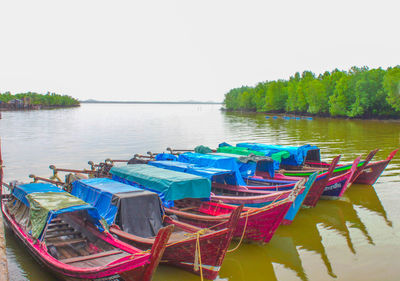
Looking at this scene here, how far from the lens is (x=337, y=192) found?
1748 centimetres

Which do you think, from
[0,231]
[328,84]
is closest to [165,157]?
[0,231]

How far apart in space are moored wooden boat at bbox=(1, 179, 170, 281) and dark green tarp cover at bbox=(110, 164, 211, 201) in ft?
8.63

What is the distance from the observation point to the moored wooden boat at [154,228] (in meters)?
9.30

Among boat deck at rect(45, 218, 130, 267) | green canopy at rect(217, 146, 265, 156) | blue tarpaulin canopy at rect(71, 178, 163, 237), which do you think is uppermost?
green canopy at rect(217, 146, 265, 156)

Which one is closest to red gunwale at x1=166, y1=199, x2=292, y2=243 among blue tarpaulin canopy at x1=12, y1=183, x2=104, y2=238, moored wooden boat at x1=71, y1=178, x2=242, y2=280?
moored wooden boat at x1=71, y1=178, x2=242, y2=280

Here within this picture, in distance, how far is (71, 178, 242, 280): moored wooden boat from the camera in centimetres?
930

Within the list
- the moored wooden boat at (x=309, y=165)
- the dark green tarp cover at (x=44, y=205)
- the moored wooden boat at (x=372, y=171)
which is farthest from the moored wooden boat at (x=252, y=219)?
the moored wooden boat at (x=372, y=171)

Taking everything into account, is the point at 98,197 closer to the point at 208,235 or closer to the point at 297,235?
the point at 208,235

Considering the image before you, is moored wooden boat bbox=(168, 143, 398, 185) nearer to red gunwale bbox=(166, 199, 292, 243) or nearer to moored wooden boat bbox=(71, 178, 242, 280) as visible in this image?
red gunwale bbox=(166, 199, 292, 243)

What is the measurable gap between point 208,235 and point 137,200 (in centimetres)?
284

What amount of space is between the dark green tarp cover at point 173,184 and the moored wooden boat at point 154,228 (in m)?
0.99

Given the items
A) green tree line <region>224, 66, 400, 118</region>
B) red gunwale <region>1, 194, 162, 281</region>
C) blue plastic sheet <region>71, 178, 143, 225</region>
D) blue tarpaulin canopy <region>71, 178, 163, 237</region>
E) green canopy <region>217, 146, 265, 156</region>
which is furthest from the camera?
green tree line <region>224, 66, 400, 118</region>

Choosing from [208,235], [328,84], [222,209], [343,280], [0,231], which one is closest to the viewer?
[208,235]

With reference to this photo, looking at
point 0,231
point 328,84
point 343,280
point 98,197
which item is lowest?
point 343,280
